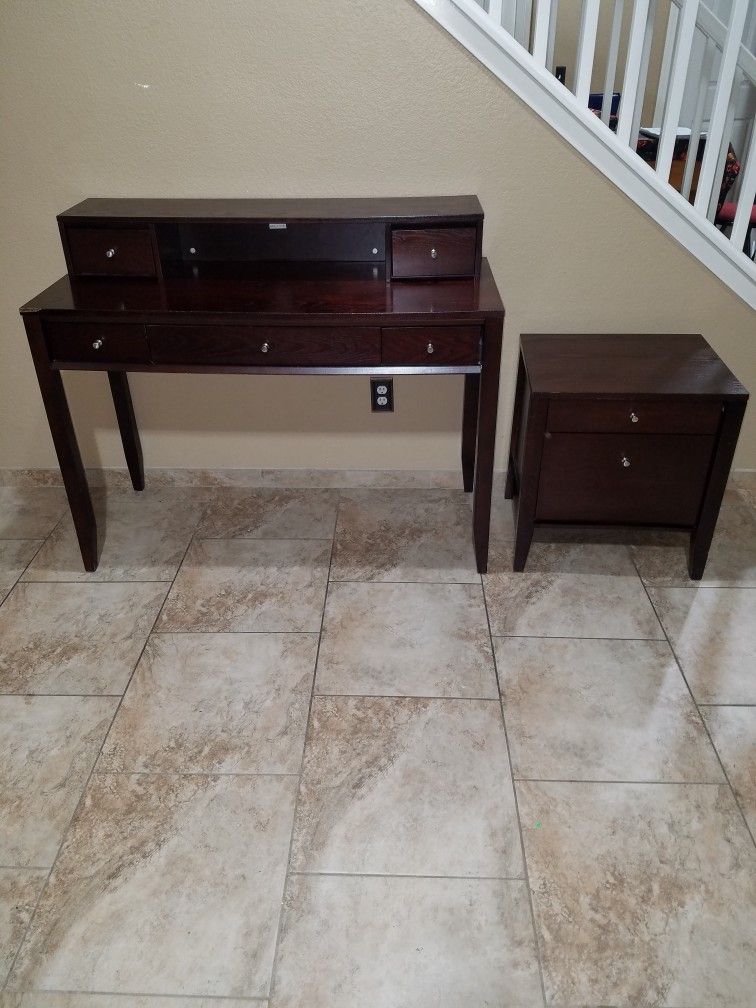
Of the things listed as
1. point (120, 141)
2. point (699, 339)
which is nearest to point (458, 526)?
point (699, 339)

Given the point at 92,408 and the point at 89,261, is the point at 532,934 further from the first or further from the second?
the point at 92,408

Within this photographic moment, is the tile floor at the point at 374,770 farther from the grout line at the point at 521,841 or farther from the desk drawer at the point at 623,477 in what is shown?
the desk drawer at the point at 623,477

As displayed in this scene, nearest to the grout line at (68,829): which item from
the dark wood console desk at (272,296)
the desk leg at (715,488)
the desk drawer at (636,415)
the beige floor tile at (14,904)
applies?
the beige floor tile at (14,904)

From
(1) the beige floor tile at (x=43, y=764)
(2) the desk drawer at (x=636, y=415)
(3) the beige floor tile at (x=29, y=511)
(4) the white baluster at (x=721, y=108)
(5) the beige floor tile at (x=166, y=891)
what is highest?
(4) the white baluster at (x=721, y=108)

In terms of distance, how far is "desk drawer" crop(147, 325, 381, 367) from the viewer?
1.87 m

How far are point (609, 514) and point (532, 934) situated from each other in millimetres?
1148

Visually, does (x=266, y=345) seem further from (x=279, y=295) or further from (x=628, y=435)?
(x=628, y=435)

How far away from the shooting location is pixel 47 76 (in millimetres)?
2055

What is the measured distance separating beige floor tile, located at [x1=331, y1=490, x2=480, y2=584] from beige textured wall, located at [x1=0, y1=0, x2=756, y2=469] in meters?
0.36

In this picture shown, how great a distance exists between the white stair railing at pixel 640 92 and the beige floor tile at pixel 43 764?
1913 millimetres

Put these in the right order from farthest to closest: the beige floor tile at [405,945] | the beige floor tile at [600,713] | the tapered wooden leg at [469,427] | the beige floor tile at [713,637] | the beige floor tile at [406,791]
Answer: the tapered wooden leg at [469,427] < the beige floor tile at [713,637] < the beige floor tile at [600,713] < the beige floor tile at [406,791] < the beige floor tile at [405,945]

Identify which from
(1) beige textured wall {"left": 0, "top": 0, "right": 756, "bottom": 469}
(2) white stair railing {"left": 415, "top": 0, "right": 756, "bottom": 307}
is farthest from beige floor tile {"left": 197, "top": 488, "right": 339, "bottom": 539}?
(2) white stair railing {"left": 415, "top": 0, "right": 756, "bottom": 307}

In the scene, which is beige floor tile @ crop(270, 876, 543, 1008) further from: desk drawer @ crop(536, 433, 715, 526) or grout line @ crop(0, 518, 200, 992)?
desk drawer @ crop(536, 433, 715, 526)

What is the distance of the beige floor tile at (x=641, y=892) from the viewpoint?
1.27 meters
